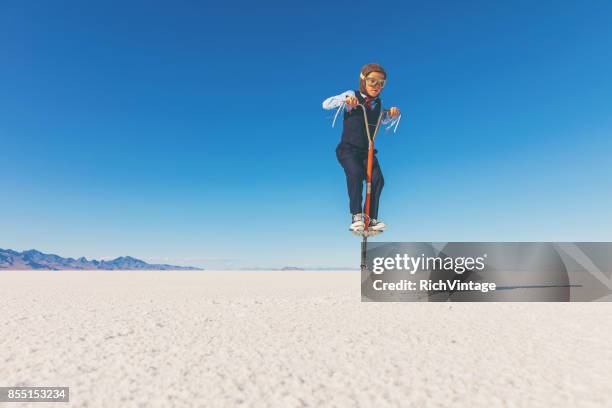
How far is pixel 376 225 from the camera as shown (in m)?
4.45

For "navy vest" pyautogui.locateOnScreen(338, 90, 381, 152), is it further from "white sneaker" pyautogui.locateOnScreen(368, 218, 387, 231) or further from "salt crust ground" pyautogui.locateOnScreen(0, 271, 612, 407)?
"salt crust ground" pyautogui.locateOnScreen(0, 271, 612, 407)

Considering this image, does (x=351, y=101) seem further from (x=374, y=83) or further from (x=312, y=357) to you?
(x=312, y=357)

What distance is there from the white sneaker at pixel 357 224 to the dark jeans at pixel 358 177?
0.27 feet

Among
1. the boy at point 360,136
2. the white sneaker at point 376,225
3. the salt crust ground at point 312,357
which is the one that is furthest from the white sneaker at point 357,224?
the salt crust ground at point 312,357

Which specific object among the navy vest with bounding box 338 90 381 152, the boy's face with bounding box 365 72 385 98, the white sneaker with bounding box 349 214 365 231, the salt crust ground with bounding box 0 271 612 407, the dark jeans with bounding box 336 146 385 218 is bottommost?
the salt crust ground with bounding box 0 271 612 407

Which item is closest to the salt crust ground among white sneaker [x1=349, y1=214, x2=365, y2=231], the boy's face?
white sneaker [x1=349, y1=214, x2=365, y2=231]

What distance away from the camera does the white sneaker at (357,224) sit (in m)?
4.29

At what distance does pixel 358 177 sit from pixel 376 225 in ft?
2.21

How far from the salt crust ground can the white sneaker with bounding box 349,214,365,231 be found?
1.10 m

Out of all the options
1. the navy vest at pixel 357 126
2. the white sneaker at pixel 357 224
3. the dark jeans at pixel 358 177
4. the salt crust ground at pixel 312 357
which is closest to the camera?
the salt crust ground at pixel 312 357

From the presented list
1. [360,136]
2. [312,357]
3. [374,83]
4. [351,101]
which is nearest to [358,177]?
[360,136]

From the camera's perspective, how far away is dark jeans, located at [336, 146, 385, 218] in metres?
4.40

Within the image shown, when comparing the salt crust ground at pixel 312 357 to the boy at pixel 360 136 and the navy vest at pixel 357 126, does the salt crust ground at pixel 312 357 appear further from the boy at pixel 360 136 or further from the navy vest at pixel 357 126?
the navy vest at pixel 357 126

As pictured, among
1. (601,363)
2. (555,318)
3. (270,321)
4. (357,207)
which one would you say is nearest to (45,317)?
(270,321)
